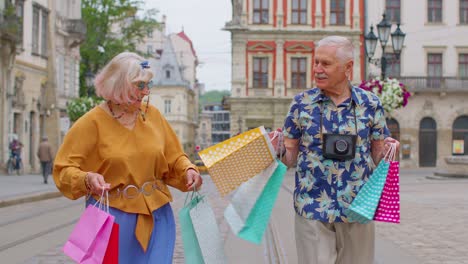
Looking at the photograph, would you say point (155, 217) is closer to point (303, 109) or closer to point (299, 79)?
point (303, 109)

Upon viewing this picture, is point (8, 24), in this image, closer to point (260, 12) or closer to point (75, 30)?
point (75, 30)

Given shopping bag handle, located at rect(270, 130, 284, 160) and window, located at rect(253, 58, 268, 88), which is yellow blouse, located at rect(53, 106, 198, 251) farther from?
window, located at rect(253, 58, 268, 88)

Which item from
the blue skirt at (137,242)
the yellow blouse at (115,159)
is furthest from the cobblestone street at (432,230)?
the yellow blouse at (115,159)

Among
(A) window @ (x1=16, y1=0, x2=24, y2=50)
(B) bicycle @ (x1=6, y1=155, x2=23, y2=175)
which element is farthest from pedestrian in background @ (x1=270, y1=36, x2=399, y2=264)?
(A) window @ (x1=16, y1=0, x2=24, y2=50)

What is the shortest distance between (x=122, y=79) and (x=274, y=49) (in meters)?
50.0

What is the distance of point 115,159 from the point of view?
4484mm

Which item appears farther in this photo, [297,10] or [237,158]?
[297,10]

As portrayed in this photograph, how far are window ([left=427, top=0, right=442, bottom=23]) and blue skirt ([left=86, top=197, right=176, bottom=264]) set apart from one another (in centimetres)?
5230

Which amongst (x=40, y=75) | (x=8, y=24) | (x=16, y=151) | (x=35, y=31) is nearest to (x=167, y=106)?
(x=40, y=75)

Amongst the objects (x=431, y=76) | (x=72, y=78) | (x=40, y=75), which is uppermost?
(x=431, y=76)

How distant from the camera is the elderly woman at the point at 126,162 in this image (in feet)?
14.8

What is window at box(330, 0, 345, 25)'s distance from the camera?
2159 inches

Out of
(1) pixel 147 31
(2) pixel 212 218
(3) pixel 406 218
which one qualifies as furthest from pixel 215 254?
(1) pixel 147 31

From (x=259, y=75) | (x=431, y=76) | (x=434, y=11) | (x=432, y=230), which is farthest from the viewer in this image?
(x=434, y=11)
